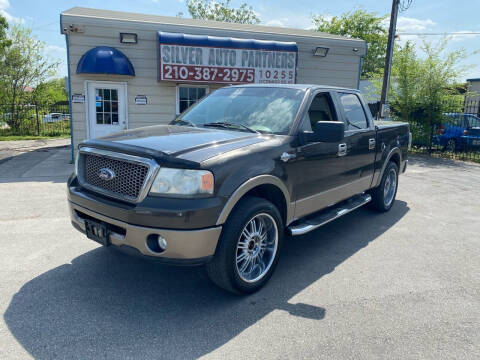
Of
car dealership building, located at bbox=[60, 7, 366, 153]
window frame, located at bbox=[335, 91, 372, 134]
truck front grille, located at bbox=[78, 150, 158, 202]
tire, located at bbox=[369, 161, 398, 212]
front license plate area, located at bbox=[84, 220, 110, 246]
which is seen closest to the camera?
truck front grille, located at bbox=[78, 150, 158, 202]

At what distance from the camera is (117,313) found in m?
3.17

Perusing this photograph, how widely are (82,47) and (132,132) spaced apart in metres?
7.80

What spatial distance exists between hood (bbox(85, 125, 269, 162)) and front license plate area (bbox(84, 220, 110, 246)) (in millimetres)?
678

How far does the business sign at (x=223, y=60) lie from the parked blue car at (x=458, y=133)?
270 inches

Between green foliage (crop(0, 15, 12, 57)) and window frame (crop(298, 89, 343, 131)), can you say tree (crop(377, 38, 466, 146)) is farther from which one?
green foliage (crop(0, 15, 12, 57))

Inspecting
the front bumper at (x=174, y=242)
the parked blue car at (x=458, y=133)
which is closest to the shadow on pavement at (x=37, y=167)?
the front bumper at (x=174, y=242)

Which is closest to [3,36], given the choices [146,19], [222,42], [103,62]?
[146,19]

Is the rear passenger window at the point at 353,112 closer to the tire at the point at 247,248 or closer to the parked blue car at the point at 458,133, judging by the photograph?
the tire at the point at 247,248

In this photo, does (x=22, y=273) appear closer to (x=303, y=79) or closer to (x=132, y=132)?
(x=132, y=132)

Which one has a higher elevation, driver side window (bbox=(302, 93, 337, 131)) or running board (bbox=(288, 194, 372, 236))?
driver side window (bbox=(302, 93, 337, 131))

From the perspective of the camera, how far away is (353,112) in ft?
17.2

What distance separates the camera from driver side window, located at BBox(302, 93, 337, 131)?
13.9 ft

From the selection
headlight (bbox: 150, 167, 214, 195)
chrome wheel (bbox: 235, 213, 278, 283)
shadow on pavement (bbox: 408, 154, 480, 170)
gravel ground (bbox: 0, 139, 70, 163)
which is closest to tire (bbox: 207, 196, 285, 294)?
chrome wheel (bbox: 235, 213, 278, 283)

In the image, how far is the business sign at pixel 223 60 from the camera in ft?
35.6
